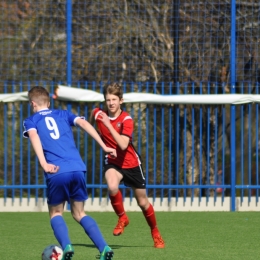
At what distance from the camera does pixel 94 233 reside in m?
6.10

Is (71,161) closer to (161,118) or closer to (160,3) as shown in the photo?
(161,118)

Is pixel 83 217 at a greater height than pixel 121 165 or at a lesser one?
lesser

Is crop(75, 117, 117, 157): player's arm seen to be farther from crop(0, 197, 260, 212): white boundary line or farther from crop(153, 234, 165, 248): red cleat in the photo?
crop(0, 197, 260, 212): white boundary line

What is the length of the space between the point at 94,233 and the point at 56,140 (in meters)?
0.77

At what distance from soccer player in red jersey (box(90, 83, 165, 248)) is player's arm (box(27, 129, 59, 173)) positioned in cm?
149

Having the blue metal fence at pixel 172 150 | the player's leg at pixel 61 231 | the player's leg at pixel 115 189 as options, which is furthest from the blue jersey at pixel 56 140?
the blue metal fence at pixel 172 150

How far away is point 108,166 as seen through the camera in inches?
312

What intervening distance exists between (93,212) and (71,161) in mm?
5309

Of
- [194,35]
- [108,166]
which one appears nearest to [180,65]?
[194,35]

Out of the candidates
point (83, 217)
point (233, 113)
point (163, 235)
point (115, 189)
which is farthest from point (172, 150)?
point (83, 217)

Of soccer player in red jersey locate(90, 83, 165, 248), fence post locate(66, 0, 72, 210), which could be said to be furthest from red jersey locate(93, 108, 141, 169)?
fence post locate(66, 0, 72, 210)

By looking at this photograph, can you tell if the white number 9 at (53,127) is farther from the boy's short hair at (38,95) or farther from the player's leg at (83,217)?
the player's leg at (83,217)

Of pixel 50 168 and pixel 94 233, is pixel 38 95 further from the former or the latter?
pixel 94 233

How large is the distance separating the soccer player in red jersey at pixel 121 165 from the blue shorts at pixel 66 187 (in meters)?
1.35
